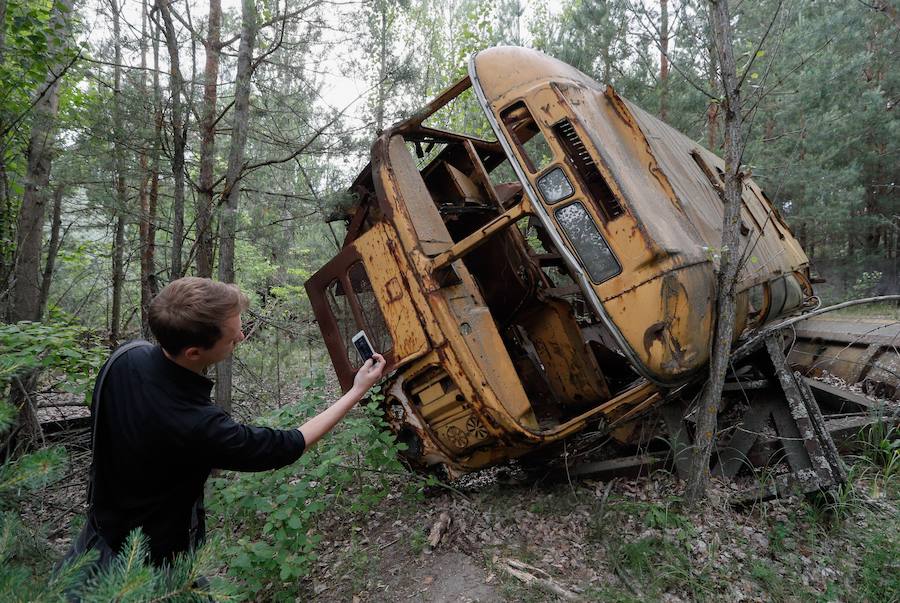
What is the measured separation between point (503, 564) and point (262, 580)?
158 cm

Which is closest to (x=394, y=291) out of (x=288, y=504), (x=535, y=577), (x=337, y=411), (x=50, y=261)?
(x=288, y=504)

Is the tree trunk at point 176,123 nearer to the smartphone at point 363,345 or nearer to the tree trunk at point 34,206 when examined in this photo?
the tree trunk at point 34,206

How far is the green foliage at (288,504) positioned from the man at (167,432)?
1.22 meters

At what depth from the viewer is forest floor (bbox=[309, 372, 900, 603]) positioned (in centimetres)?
285

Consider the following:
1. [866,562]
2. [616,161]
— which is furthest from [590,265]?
[866,562]

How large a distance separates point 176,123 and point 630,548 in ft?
18.2

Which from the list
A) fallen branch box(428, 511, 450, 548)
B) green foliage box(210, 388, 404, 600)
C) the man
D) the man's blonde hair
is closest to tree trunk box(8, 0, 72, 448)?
green foliage box(210, 388, 404, 600)

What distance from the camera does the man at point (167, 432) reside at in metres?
1.56

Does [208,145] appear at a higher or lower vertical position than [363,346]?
higher

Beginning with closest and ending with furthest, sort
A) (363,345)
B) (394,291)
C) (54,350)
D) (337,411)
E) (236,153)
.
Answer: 1. (337,411)
2. (363,345)
3. (54,350)
4. (394,291)
5. (236,153)

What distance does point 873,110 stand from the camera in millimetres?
11562

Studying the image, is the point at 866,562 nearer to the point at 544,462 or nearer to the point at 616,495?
the point at 616,495

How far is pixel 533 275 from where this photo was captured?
15.8 ft

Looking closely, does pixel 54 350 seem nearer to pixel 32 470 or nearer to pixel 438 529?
pixel 32 470
